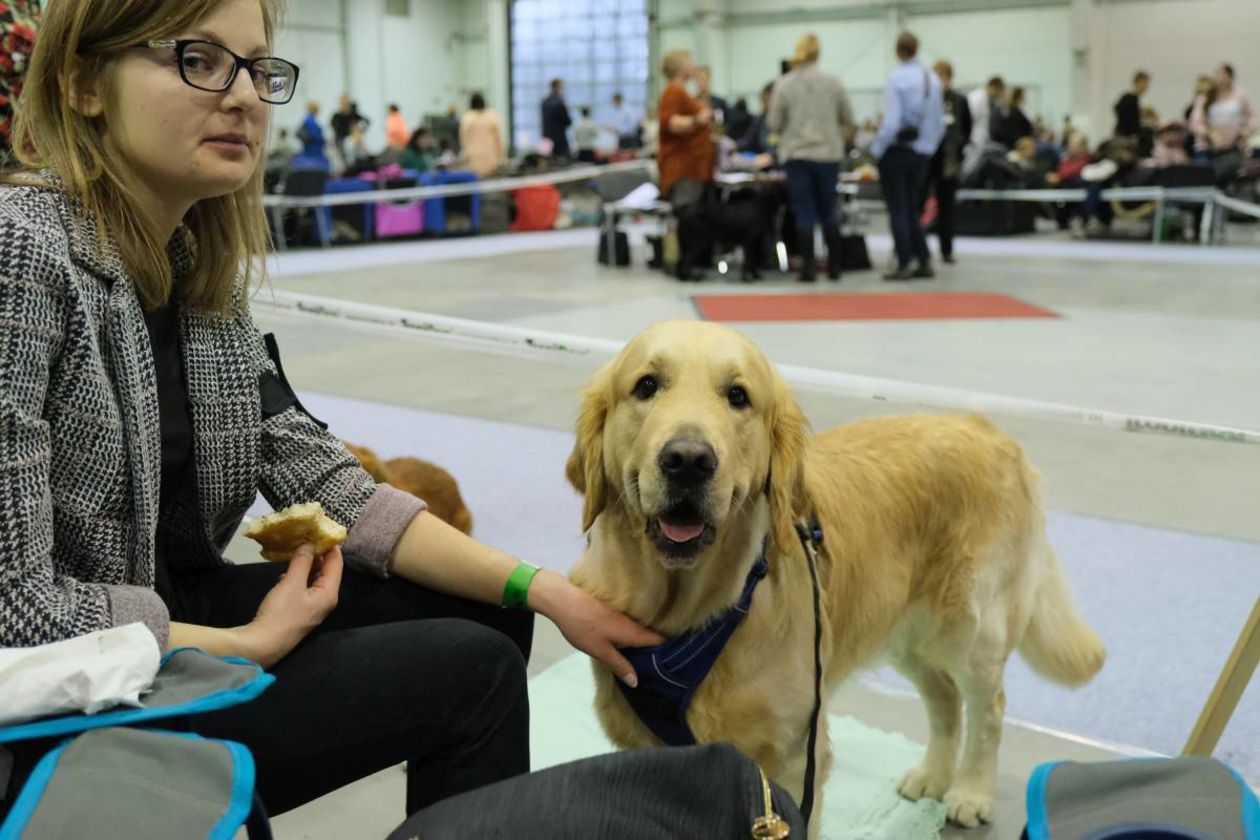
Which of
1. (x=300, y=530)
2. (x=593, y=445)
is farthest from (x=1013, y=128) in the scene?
(x=300, y=530)

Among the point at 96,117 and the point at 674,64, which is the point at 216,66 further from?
the point at 674,64

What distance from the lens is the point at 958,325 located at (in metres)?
7.57

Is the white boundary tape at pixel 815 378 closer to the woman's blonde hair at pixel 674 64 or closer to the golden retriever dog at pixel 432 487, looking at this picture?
the golden retriever dog at pixel 432 487

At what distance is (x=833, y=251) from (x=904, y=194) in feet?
2.50

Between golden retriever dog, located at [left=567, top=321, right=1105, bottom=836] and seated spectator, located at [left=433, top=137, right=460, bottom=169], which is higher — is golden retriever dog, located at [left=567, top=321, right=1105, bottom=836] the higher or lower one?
the lower one

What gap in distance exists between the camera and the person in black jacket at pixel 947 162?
1051 centimetres

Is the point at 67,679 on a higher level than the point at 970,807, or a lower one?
higher

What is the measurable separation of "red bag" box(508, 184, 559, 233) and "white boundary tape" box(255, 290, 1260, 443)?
41.0 ft

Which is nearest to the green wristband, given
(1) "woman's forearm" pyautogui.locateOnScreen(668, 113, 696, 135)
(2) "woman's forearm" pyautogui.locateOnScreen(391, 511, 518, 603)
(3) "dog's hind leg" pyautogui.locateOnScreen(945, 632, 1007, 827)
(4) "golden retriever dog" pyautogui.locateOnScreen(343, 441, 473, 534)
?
(2) "woman's forearm" pyautogui.locateOnScreen(391, 511, 518, 603)

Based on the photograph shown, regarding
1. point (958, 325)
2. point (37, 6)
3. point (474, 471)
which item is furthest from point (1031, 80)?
point (37, 6)

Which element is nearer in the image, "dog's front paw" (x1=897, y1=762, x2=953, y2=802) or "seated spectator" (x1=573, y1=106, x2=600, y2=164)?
"dog's front paw" (x1=897, y1=762, x2=953, y2=802)

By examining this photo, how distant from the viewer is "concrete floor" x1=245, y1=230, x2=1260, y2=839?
386 centimetres

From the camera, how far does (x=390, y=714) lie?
147cm

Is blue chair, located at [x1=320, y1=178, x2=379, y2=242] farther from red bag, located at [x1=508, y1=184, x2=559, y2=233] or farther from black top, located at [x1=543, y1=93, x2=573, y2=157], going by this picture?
black top, located at [x1=543, y1=93, x2=573, y2=157]
